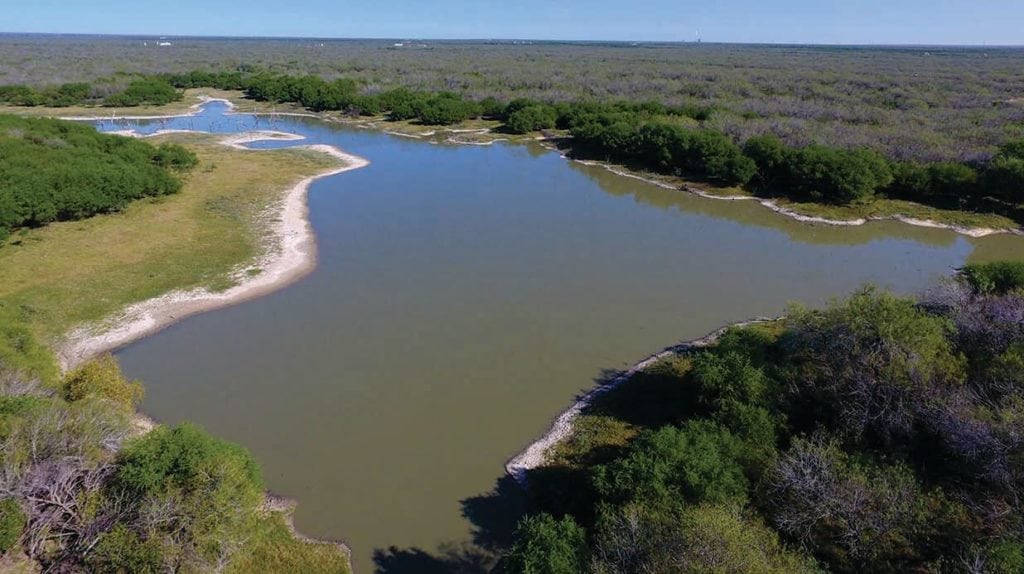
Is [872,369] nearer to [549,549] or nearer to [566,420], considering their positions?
[566,420]

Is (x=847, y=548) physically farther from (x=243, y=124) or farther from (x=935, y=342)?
(x=243, y=124)

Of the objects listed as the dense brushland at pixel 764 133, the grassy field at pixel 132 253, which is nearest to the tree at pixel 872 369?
the grassy field at pixel 132 253

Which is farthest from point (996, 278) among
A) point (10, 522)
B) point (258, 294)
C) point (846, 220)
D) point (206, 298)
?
point (206, 298)

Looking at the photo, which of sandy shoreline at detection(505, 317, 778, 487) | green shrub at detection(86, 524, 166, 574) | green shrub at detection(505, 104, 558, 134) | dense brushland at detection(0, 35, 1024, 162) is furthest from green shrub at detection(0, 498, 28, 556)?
green shrub at detection(505, 104, 558, 134)

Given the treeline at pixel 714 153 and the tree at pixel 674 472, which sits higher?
the treeline at pixel 714 153

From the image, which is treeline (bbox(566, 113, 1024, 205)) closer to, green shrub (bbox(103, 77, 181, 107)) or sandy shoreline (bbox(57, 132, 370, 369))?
sandy shoreline (bbox(57, 132, 370, 369))

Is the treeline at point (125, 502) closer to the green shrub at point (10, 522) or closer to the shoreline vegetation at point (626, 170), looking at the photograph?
the green shrub at point (10, 522)
